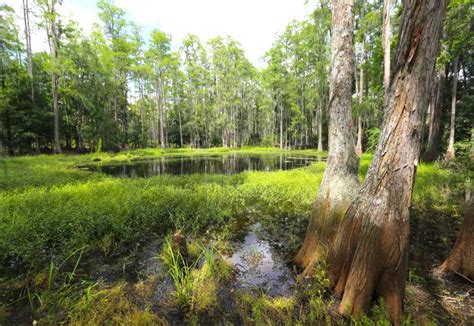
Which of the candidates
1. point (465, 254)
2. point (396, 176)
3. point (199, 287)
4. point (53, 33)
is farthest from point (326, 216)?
point (53, 33)

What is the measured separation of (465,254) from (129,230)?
232 inches

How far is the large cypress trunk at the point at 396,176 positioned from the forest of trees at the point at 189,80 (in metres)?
6.84

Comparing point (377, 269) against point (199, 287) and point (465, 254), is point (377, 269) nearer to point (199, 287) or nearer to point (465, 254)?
point (465, 254)

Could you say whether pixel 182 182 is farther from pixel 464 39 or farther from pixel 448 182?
pixel 464 39

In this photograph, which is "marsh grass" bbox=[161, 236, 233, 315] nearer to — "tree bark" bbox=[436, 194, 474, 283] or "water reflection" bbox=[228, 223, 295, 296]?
"water reflection" bbox=[228, 223, 295, 296]

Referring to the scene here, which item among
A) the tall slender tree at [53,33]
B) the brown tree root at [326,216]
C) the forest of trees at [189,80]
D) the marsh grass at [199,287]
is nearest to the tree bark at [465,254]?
the brown tree root at [326,216]

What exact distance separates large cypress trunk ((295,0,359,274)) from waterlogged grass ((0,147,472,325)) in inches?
31.6

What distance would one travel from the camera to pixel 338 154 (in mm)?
3607

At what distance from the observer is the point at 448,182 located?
24.3 ft

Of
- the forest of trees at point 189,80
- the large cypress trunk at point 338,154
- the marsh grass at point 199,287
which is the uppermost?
the forest of trees at point 189,80

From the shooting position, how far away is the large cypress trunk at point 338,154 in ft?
11.2

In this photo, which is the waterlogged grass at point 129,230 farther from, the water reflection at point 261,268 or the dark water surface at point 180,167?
the dark water surface at point 180,167

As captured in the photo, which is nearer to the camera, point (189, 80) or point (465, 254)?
point (465, 254)

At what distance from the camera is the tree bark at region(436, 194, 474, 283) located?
293cm
